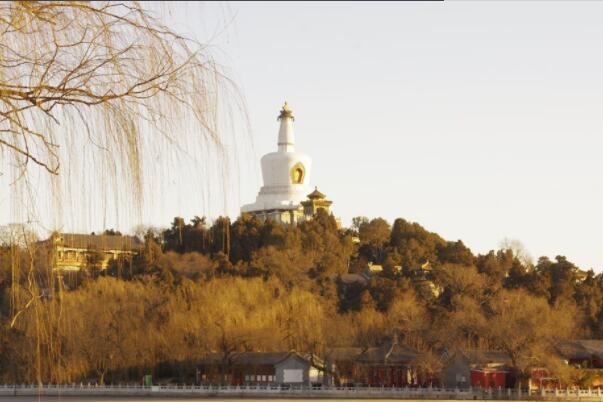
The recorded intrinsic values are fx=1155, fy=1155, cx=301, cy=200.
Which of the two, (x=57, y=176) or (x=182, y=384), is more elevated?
(x=57, y=176)

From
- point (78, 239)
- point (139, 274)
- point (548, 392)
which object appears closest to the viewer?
point (78, 239)

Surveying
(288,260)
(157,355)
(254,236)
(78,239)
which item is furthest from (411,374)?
(78,239)

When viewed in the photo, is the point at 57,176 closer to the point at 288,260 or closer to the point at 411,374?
the point at 411,374

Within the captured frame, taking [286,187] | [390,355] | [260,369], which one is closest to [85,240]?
[390,355]

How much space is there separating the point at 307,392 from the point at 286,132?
55.2 meters

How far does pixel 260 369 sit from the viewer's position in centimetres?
6638

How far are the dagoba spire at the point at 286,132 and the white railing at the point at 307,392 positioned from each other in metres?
52.6

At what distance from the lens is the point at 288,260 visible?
83.9 metres

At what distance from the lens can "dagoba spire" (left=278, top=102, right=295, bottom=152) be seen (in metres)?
114

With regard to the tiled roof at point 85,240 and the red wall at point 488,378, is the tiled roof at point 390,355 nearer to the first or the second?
the red wall at point 488,378

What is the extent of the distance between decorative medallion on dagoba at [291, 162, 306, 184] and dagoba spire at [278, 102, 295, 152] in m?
2.71

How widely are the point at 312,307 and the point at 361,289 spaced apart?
12310 mm

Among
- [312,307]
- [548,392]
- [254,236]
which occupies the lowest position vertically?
[548,392]

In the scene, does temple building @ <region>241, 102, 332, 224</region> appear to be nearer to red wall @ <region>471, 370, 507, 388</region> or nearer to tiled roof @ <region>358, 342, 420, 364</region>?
tiled roof @ <region>358, 342, 420, 364</region>
